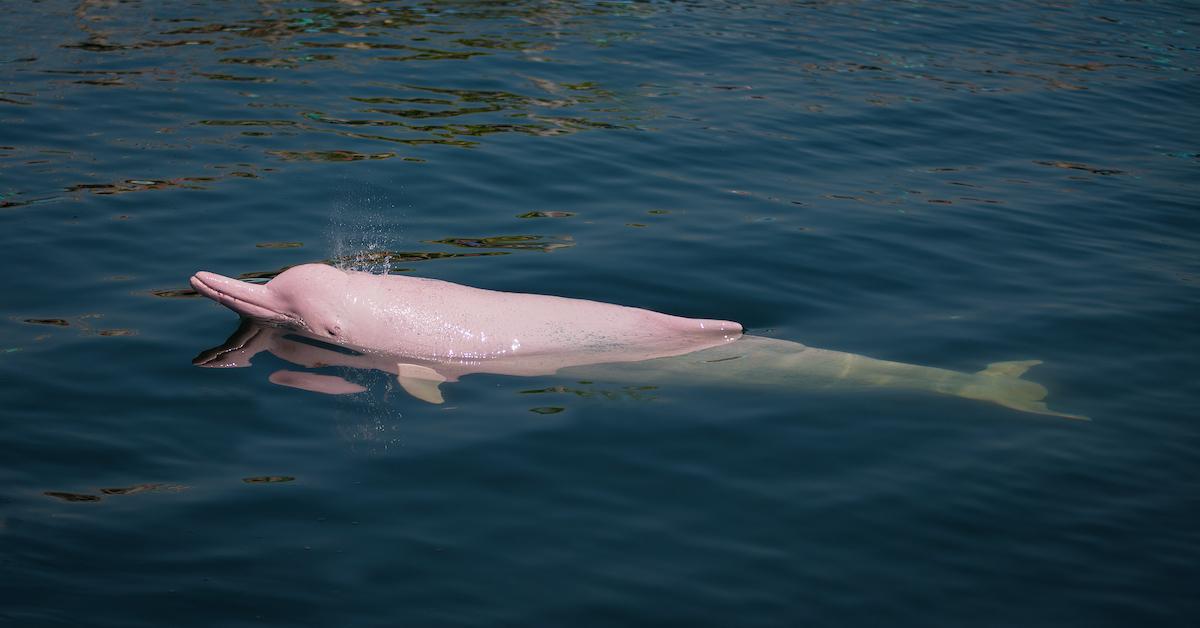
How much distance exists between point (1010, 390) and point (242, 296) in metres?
4.62

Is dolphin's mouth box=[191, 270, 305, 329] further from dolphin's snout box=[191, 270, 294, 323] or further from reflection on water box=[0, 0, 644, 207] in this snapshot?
reflection on water box=[0, 0, 644, 207]

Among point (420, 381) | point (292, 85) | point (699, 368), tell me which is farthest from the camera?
point (292, 85)

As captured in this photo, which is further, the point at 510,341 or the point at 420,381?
the point at 510,341

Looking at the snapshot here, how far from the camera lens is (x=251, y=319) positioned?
757 centimetres

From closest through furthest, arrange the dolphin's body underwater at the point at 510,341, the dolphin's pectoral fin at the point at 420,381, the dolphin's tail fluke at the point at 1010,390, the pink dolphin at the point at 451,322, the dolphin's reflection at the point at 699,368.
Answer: the dolphin's pectoral fin at the point at 420,381, the dolphin's tail fluke at the point at 1010,390, the dolphin's reflection at the point at 699,368, the dolphin's body underwater at the point at 510,341, the pink dolphin at the point at 451,322

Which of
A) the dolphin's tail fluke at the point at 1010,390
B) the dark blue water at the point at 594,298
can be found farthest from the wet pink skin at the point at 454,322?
the dolphin's tail fluke at the point at 1010,390

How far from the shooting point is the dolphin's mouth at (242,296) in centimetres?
723

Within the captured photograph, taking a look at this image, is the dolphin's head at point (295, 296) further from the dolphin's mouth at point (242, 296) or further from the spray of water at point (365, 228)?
the spray of water at point (365, 228)

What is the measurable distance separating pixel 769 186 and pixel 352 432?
18.9 feet

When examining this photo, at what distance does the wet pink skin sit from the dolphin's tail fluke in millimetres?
1530

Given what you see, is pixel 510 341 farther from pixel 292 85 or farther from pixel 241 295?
pixel 292 85

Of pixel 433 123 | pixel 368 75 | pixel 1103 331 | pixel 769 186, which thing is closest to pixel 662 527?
pixel 1103 331

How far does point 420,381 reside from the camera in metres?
6.75

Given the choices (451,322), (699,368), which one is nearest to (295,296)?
(451,322)
